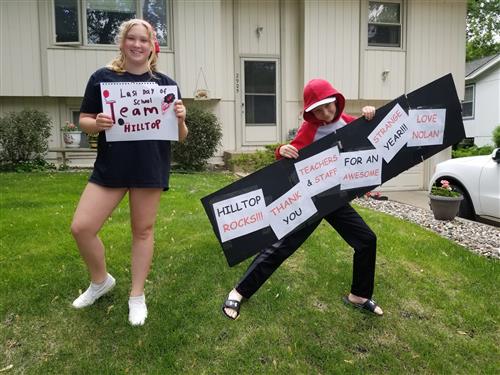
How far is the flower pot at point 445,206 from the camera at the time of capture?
21.2ft

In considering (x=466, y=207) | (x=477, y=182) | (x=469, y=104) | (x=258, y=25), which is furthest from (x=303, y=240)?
(x=469, y=104)

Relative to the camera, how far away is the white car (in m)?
6.98

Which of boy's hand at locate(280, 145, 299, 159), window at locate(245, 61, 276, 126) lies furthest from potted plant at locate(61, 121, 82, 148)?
boy's hand at locate(280, 145, 299, 159)

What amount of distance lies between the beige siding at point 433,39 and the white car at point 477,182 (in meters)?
5.80

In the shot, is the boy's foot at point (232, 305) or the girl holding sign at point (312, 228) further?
the boy's foot at point (232, 305)

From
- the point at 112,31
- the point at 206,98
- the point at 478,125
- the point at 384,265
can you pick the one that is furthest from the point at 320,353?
the point at 478,125

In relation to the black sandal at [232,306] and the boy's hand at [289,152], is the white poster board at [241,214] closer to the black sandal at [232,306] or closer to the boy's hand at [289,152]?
the boy's hand at [289,152]

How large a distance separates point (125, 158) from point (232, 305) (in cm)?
128

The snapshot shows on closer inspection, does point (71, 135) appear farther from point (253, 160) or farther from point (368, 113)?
point (368, 113)

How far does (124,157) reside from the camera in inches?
110

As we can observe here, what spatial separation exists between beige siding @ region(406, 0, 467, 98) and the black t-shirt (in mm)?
11444

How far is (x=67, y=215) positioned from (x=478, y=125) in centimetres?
2298

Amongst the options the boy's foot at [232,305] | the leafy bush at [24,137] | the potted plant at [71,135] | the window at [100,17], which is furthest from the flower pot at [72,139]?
the boy's foot at [232,305]

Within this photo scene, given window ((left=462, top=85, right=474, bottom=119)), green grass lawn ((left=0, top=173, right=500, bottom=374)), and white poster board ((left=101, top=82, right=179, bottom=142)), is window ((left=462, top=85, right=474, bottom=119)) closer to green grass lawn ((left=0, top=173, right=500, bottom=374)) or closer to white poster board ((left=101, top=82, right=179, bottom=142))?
green grass lawn ((left=0, top=173, right=500, bottom=374))
